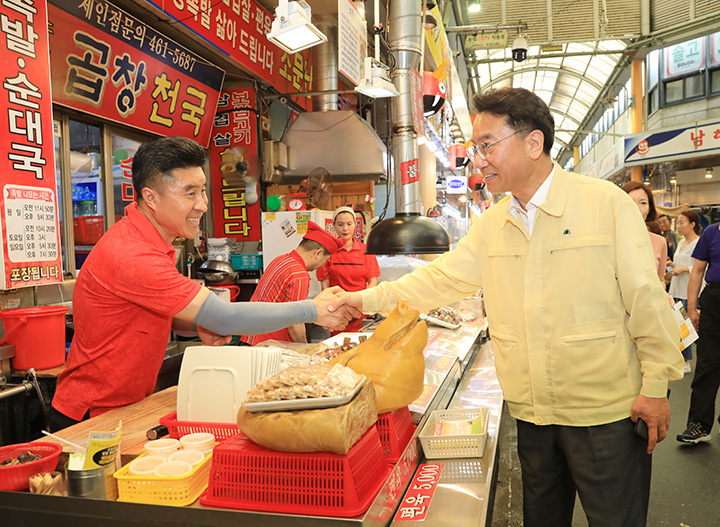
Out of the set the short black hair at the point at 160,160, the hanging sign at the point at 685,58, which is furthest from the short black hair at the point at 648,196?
the hanging sign at the point at 685,58

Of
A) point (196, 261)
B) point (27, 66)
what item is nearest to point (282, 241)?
point (196, 261)

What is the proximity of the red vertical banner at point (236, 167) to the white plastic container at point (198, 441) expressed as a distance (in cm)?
584

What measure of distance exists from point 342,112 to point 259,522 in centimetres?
696

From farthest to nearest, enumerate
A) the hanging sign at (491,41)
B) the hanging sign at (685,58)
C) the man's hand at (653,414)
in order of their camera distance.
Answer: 1. the hanging sign at (685,58)
2. the hanging sign at (491,41)
3. the man's hand at (653,414)

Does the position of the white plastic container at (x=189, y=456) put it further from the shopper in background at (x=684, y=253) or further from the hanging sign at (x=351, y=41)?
the shopper in background at (x=684, y=253)

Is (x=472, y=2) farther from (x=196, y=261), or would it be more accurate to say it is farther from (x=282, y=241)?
(x=196, y=261)

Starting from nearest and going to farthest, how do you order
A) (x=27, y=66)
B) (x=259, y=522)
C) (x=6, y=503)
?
(x=259, y=522), (x=6, y=503), (x=27, y=66)

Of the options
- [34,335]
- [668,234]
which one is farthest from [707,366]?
[668,234]

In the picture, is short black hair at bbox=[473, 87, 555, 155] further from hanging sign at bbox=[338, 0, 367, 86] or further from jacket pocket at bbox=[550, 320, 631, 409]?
hanging sign at bbox=[338, 0, 367, 86]

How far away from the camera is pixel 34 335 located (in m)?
3.78

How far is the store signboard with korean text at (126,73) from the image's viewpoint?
4652 millimetres

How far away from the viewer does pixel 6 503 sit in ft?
5.58

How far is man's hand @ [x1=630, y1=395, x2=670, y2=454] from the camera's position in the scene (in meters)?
1.94

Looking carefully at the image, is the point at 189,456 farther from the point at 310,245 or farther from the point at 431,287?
the point at 310,245
